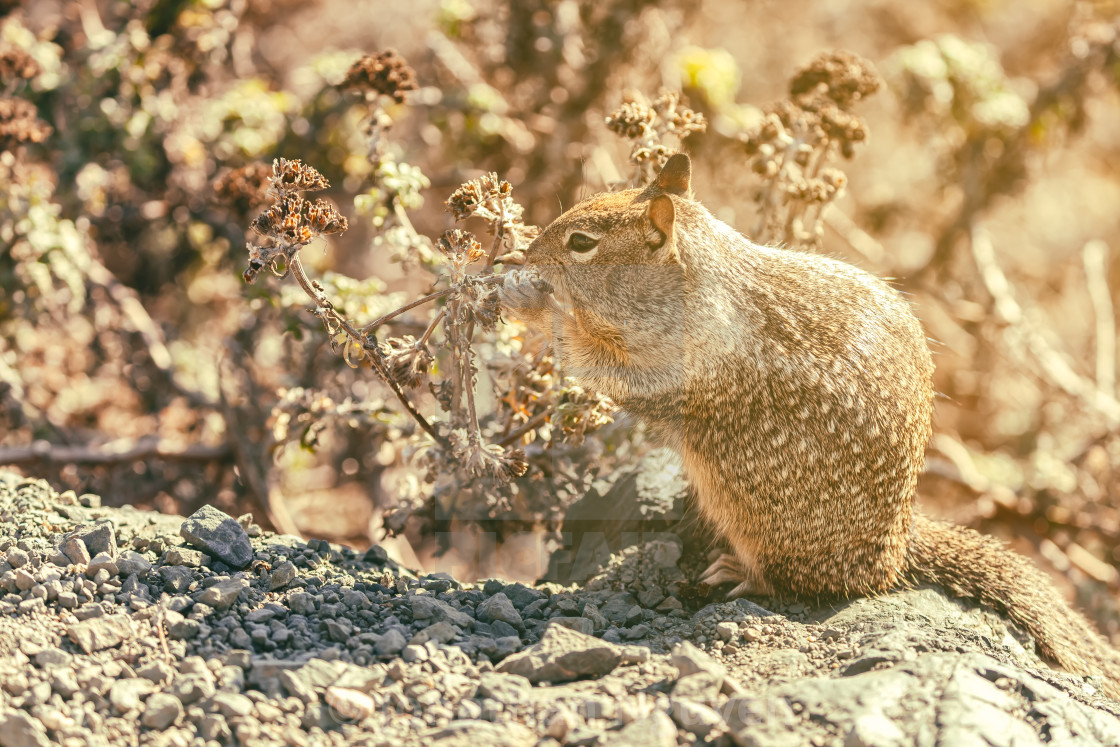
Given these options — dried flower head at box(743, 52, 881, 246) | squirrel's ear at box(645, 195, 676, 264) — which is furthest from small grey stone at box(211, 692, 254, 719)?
dried flower head at box(743, 52, 881, 246)

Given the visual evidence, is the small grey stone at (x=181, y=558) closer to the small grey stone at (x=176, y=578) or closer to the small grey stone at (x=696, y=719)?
the small grey stone at (x=176, y=578)

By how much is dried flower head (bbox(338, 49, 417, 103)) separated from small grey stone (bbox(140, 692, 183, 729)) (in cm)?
294

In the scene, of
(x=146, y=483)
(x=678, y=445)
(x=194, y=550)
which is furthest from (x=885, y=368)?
(x=146, y=483)

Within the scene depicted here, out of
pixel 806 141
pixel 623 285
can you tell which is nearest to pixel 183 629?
pixel 623 285

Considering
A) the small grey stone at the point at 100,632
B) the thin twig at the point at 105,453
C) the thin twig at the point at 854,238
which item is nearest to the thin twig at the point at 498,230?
the small grey stone at the point at 100,632

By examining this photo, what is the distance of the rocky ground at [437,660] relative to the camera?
8.95 ft

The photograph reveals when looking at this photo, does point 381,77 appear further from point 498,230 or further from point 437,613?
point 437,613

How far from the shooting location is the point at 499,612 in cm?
355

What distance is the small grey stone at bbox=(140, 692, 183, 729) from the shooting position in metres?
2.71

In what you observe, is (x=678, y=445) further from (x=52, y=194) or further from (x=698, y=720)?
(x=52, y=194)

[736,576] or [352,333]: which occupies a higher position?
[352,333]

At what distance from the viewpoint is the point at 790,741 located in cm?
266

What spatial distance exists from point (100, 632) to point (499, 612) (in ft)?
4.48

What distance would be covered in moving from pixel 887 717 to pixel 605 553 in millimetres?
1869
